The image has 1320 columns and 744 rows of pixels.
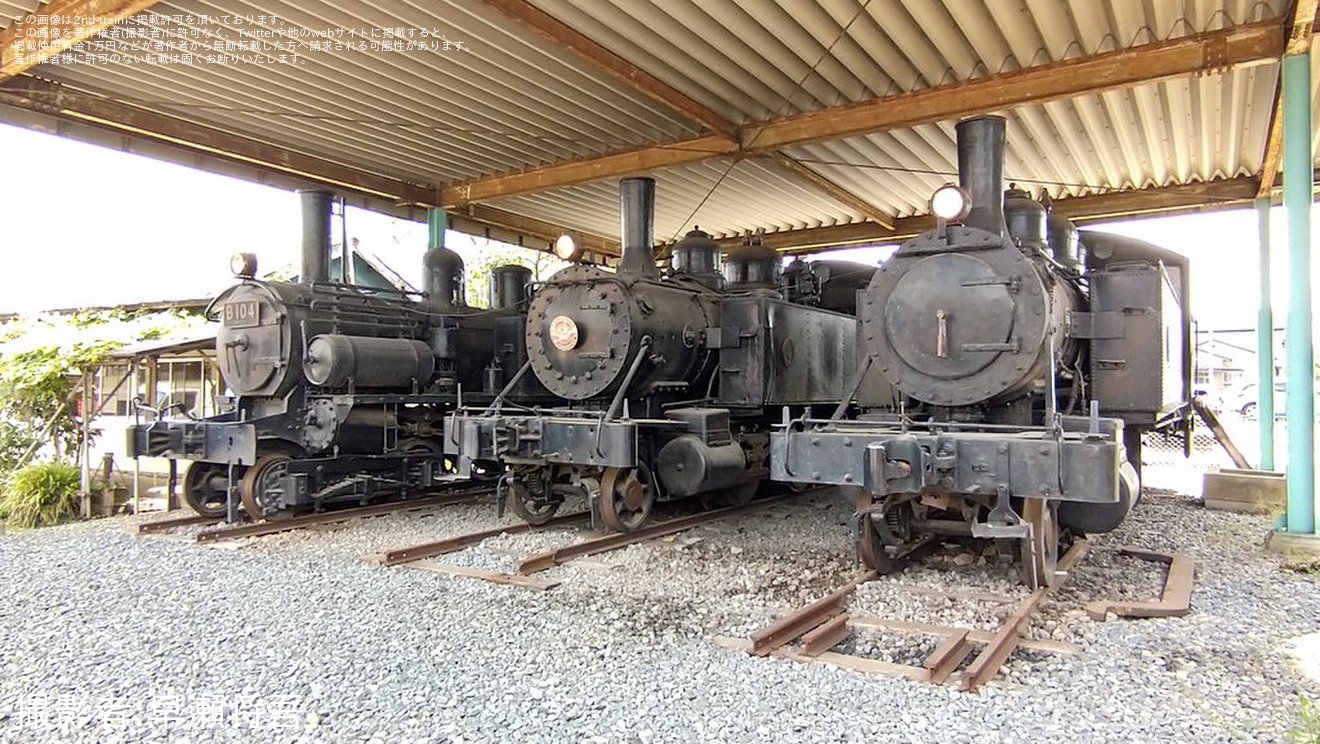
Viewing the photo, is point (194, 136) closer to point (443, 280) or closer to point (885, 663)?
point (443, 280)

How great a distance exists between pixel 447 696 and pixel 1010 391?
391cm

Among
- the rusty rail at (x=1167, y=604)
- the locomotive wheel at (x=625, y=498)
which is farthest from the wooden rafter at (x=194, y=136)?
the rusty rail at (x=1167, y=604)

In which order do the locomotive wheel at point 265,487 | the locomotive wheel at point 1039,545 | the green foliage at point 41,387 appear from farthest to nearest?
1. the green foliage at point 41,387
2. the locomotive wheel at point 265,487
3. the locomotive wheel at point 1039,545

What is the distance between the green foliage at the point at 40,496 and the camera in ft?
30.8

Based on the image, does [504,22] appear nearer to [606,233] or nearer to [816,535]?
[816,535]

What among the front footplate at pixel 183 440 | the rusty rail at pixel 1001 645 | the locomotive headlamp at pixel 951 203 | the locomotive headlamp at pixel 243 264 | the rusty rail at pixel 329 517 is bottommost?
the rusty rail at pixel 329 517

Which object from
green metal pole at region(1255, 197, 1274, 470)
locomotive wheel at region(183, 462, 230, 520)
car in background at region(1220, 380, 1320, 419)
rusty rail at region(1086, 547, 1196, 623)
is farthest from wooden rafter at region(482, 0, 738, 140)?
car in background at region(1220, 380, 1320, 419)

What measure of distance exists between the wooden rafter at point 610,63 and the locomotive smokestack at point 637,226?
2.90 feet

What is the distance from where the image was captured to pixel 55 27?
6.78 metres

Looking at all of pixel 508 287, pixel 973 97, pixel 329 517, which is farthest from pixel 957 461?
pixel 508 287

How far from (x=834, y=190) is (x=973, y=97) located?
429 cm

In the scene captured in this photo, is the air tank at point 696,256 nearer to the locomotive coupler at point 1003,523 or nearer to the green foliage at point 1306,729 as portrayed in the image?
the locomotive coupler at point 1003,523

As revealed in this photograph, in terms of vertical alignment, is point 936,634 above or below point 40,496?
below

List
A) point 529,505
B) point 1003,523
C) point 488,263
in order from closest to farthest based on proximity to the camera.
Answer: point 1003,523
point 529,505
point 488,263
